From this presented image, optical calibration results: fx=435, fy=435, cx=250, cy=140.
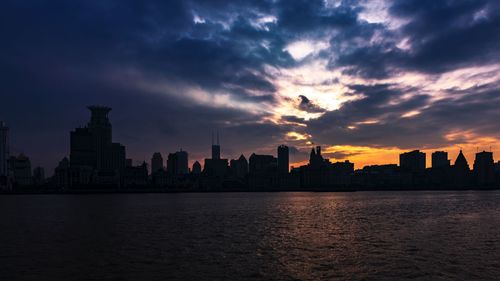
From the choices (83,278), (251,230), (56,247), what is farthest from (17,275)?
(251,230)

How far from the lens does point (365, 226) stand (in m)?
84.3

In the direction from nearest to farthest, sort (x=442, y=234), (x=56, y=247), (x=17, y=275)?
(x=17, y=275) < (x=56, y=247) < (x=442, y=234)

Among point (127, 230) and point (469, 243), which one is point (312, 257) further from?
point (127, 230)

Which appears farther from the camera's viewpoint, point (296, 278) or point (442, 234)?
point (442, 234)

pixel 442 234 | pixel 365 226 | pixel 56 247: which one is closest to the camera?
pixel 56 247

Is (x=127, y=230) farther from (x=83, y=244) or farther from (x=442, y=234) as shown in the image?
(x=442, y=234)

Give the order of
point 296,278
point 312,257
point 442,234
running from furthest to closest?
1. point 442,234
2. point 312,257
3. point 296,278

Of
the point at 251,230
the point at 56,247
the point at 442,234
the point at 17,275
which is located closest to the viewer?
the point at 17,275

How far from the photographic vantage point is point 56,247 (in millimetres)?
58625

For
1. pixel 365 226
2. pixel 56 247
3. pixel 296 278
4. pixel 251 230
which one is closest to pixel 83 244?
pixel 56 247

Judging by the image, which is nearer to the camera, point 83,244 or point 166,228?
point 83,244

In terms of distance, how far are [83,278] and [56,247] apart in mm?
21612

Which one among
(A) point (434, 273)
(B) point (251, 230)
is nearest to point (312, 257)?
(A) point (434, 273)

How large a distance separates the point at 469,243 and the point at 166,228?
51452 millimetres
